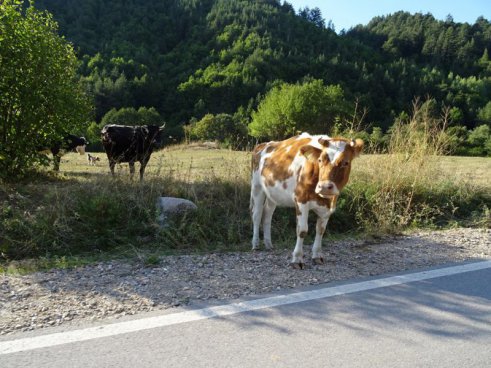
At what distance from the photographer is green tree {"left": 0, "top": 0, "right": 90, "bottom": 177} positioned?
8844mm

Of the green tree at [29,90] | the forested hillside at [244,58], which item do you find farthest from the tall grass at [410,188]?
the forested hillside at [244,58]

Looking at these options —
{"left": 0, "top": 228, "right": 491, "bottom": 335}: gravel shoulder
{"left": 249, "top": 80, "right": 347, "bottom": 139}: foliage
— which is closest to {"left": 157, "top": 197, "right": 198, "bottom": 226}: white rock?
{"left": 0, "top": 228, "right": 491, "bottom": 335}: gravel shoulder

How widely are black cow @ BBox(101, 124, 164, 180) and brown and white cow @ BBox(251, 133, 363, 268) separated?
553 cm

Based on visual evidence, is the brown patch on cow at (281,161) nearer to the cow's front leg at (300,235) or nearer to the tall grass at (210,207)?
the cow's front leg at (300,235)

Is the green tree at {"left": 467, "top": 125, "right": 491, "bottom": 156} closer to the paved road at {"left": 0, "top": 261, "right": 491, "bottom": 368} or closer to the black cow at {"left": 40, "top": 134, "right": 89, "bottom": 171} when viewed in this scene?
the black cow at {"left": 40, "top": 134, "right": 89, "bottom": 171}

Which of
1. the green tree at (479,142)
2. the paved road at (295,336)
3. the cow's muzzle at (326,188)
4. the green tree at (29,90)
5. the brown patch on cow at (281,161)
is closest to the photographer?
the paved road at (295,336)

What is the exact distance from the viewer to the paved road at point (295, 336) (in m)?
3.09

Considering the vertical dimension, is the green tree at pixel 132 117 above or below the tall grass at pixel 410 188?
above

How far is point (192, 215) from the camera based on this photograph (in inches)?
303

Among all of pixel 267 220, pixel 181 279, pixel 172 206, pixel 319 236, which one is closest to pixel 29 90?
pixel 172 206

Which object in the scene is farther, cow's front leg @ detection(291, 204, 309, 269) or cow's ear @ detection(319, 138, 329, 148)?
cow's front leg @ detection(291, 204, 309, 269)

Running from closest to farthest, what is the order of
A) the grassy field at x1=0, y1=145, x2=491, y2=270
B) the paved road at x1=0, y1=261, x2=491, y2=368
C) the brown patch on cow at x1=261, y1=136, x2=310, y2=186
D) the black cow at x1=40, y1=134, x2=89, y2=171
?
the paved road at x1=0, y1=261, x2=491, y2=368, the brown patch on cow at x1=261, y1=136, x2=310, y2=186, the grassy field at x1=0, y1=145, x2=491, y2=270, the black cow at x1=40, y1=134, x2=89, y2=171

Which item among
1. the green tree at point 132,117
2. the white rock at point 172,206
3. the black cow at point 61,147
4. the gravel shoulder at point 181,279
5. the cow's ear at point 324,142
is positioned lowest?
the gravel shoulder at point 181,279

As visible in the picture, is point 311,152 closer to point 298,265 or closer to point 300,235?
point 300,235
